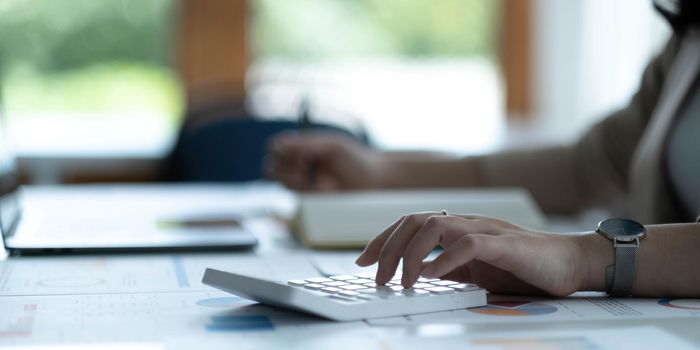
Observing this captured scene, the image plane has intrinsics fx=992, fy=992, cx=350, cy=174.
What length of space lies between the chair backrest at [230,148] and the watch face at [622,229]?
1.64 meters

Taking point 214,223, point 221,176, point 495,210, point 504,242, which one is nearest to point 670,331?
point 504,242

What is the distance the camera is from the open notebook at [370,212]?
4.10 feet

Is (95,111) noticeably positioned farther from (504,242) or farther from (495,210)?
(504,242)

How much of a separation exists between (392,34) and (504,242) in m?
2.70

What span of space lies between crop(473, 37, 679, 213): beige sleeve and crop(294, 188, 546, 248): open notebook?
299 mm

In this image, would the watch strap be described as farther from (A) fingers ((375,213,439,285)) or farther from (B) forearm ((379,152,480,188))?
(B) forearm ((379,152,480,188))

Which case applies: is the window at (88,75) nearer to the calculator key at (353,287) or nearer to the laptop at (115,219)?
the laptop at (115,219)

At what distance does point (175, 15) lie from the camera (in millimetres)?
3291

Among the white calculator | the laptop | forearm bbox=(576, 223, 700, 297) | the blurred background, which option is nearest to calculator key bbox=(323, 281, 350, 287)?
the white calculator

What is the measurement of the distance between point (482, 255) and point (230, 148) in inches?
70.7

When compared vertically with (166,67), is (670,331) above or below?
below

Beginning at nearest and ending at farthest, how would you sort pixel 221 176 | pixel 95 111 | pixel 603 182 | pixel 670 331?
pixel 670 331 → pixel 603 182 → pixel 221 176 → pixel 95 111

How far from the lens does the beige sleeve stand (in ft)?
5.13

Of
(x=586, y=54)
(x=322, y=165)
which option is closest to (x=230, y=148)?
(x=322, y=165)
